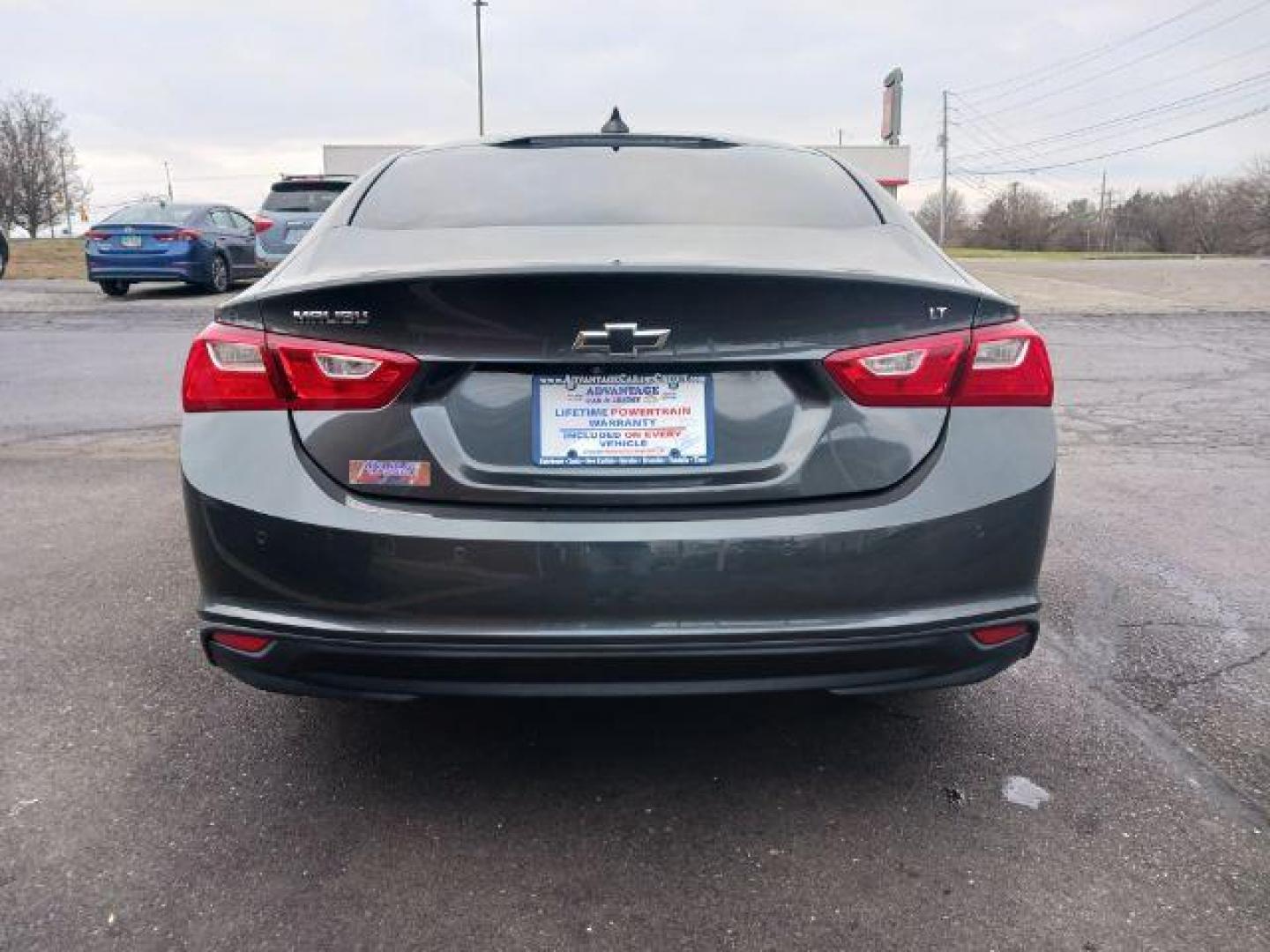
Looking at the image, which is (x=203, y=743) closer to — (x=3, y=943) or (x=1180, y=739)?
(x=3, y=943)

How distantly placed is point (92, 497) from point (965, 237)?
90.1 m

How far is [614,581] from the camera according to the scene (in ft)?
6.97

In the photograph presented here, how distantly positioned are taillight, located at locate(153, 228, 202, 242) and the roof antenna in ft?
49.6

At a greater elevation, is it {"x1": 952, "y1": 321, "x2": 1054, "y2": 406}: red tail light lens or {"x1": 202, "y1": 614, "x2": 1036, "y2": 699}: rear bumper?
{"x1": 952, "y1": 321, "x2": 1054, "y2": 406}: red tail light lens

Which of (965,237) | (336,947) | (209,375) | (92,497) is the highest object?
(965,237)

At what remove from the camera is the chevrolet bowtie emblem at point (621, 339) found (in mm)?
2117

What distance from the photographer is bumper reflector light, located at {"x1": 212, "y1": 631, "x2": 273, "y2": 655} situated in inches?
89.3

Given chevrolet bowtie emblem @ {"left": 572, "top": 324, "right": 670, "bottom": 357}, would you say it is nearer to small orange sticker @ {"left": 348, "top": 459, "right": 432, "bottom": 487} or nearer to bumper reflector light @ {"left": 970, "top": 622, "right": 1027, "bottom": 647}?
small orange sticker @ {"left": 348, "top": 459, "right": 432, "bottom": 487}

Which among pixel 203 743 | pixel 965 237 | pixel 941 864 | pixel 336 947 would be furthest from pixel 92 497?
pixel 965 237

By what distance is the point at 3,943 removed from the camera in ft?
6.66

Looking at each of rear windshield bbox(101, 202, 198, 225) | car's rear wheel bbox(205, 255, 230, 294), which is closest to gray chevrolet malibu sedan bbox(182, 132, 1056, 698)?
rear windshield bbox(101, 202, 198, 225)

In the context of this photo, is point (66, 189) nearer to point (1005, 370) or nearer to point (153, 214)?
point (153, 214)

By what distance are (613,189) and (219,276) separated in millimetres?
16965

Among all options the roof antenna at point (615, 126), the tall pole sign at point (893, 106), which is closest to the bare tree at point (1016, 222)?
the tall pole sign at point (893, 106)
